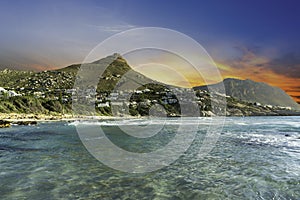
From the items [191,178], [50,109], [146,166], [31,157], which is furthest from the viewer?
[50,109]

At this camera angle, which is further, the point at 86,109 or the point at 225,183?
the point at 86,109

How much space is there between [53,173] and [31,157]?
6374mm

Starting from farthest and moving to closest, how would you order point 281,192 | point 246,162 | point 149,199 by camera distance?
point 246,162
point 281,192
point 149,199

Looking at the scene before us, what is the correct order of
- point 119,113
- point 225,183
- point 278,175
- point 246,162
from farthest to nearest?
point 119,113, point 246,162, point 278,175, point 225,183

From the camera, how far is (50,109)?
128 metres

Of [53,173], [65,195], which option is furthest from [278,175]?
[53,173]

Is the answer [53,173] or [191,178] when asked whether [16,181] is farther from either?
[191,178]

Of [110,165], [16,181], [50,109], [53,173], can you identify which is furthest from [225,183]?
[50,109]

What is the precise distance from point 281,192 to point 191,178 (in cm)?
430

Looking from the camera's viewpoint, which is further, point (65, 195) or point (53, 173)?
point (53, 173)

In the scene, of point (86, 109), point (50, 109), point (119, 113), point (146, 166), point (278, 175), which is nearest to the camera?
point (278, 175)

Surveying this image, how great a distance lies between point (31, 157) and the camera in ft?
61.6

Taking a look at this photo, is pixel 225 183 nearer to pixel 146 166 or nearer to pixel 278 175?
pixel 278 175

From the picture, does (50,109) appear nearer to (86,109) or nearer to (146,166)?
(86,109)
